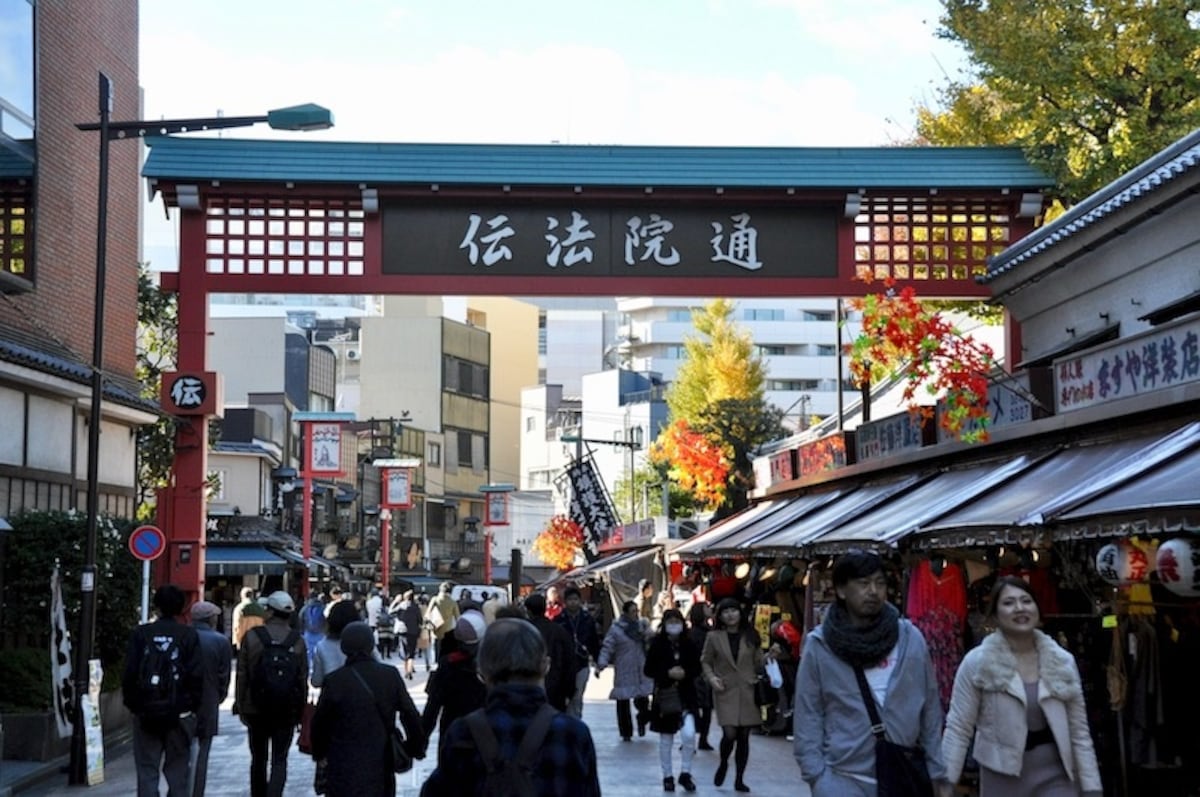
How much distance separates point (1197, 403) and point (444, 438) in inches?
3010

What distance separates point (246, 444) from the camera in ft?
185

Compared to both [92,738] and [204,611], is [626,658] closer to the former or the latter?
[92,738]

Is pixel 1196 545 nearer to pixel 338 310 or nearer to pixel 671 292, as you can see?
pixel 671 292

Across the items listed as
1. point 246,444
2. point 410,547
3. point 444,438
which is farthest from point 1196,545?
point 444,438

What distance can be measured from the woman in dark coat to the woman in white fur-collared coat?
330 cm

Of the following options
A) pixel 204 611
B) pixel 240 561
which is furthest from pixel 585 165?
pixel 240 561

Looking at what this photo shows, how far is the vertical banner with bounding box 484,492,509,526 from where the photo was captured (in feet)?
231

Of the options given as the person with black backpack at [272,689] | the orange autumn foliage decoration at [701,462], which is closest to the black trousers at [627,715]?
the person with black backpack at [272,689]

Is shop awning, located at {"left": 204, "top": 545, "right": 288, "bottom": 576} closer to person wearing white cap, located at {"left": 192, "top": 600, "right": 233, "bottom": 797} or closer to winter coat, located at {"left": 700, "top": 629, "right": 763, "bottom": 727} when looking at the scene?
winter coat, located at {"left": 700, "top": 629, "right": 763, "bottom": 727}

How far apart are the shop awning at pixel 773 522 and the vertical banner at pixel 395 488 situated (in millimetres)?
37008

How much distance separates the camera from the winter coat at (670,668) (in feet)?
54.7

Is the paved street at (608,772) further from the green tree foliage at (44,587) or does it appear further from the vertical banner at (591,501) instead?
the vertical banner at (591,501)

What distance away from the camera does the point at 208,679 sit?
13.6 m

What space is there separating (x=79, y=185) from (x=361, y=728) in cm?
1830
